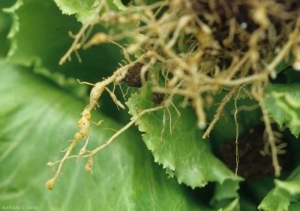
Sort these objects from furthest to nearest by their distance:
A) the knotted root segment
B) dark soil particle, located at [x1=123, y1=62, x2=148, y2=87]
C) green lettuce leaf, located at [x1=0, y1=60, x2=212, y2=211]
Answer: green lettuce leaf, located at [x1=0, y1=60, x2=212, y2=211] < dark soil particle, located at [x1=123, y1=62, x2=148, y2=87] < the knotted root segment

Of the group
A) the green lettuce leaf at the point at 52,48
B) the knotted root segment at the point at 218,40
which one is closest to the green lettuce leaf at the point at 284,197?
the knotted root segment at the point at 218,40

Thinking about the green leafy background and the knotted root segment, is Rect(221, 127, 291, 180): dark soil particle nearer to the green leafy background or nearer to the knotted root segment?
the green leafy background

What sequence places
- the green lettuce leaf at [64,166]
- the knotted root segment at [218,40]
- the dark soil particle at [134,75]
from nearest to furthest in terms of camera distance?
the knotted root segment at [218,40]
the dark soil particle at [134,75]
the green lettuce leaf at [64,166]

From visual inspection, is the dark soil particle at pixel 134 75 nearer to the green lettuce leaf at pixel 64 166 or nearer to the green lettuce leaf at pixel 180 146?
the green lettuce leaf at pixel 180 146

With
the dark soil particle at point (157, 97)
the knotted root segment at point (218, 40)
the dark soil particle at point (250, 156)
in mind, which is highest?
the knotted root segment at point (218, 40)

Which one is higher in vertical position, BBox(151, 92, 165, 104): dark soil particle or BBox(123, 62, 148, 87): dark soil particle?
BBox(123, 62, 148, 87): dark soil particle

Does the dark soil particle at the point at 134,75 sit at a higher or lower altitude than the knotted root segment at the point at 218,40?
lower

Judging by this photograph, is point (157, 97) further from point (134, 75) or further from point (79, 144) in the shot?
point (79, 144)

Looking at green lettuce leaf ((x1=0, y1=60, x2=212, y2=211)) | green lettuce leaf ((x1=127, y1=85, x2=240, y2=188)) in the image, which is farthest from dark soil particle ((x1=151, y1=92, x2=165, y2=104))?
green lettuce leaf ((x1=0, y1=60, x2=212, y2=211))
